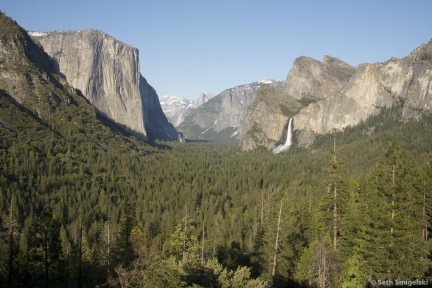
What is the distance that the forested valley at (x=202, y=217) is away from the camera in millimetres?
34344

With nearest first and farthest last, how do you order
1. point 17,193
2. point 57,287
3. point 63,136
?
point 57,287 → point 17,193 → point 63,136

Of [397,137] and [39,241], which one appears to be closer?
[39,241]

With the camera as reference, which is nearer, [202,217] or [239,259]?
[239,259]

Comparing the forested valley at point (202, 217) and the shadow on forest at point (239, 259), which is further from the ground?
the forested valley at point (202, 217)

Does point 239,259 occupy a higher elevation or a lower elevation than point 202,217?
lower

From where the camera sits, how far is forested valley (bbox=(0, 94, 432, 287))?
34344mm

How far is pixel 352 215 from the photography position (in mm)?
45688

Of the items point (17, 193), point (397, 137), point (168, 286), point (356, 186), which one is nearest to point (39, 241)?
point (168, 286)

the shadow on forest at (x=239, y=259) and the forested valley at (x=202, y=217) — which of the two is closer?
the forested valley at (x=202, y=217)

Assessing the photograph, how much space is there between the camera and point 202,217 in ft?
356

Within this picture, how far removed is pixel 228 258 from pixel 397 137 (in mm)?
144827

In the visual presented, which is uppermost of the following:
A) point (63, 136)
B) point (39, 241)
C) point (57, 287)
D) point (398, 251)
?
point (63, 136)

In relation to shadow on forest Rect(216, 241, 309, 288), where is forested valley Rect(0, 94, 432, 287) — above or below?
above

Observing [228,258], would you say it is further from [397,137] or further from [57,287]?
[397,137]
